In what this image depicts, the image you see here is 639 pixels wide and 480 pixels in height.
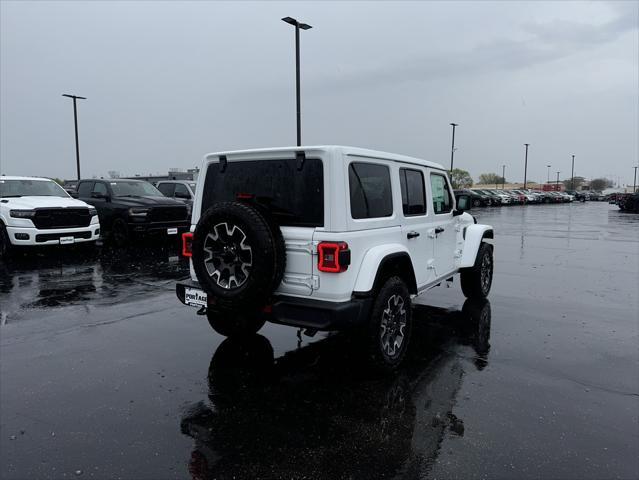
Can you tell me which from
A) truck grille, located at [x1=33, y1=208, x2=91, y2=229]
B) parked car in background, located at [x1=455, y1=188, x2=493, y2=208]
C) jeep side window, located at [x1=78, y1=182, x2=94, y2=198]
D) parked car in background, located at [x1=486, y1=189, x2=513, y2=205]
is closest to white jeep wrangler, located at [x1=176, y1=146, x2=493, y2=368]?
truck grille, located at [x1=33, y1=208, x2=91, y2=229]

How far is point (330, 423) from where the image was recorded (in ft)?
11.5

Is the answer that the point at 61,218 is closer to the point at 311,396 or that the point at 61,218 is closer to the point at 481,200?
the point at 311,396

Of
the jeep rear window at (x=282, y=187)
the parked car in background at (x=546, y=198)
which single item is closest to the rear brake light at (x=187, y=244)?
the jeep rear window at (x=282, y=187)

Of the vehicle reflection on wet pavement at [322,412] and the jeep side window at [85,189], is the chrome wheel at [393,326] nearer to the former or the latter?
the vehicle reflection on wet pavement at [322,412]

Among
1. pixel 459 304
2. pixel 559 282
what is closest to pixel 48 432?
pixel 459 304

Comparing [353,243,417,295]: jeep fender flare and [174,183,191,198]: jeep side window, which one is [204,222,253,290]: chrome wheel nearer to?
[353,243,417,295]: jeep fender flare

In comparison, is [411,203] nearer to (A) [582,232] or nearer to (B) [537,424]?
(B) [537,424]

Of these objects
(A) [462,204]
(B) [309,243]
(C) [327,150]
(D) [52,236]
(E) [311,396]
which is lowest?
(E) [311,396]

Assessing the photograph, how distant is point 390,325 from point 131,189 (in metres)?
11.6

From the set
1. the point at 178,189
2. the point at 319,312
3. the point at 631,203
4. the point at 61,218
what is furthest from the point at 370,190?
the point at 631,203

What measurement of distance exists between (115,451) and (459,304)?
523 cm

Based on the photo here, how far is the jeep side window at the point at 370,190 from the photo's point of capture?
4.12 meters

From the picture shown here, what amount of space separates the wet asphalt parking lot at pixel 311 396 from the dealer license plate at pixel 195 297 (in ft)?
1.96

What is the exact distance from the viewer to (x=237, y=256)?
407 cm
